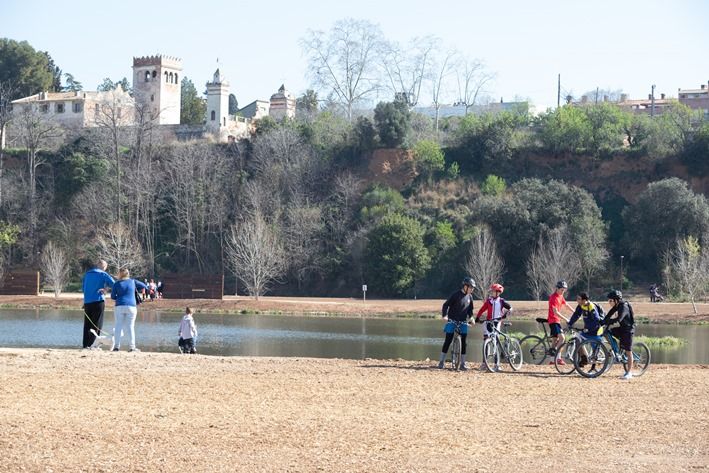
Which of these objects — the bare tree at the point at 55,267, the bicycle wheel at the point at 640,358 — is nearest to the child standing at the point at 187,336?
the bicycle wheel at the point at 640,358

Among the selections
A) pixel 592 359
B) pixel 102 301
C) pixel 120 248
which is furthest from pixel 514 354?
pixel 120 248

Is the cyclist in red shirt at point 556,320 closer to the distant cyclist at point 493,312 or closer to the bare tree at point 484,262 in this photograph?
the distant cyclist at point 493,312

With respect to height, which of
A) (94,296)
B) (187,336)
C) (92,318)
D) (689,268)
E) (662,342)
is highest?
(689,268)

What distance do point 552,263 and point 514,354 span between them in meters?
39.5

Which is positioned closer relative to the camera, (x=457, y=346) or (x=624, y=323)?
(x=624, y=323)

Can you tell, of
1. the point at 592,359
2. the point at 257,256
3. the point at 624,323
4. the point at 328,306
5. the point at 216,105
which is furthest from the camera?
the point at 216,105

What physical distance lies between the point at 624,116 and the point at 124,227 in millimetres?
39824

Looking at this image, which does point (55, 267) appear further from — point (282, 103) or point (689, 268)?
point (282, 103)

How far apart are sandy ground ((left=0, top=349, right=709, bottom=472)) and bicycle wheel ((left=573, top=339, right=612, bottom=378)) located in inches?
12.2

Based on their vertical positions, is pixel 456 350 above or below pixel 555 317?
below

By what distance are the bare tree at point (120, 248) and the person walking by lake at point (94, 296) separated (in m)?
45.8

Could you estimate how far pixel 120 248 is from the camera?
224ft

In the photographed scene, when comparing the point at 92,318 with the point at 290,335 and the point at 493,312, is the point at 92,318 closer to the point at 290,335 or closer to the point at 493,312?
the point at 493,312

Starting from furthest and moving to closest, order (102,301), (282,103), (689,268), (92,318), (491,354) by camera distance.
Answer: (282,103) < (689,268) < (102,301) < (92,318) < (491,354)
